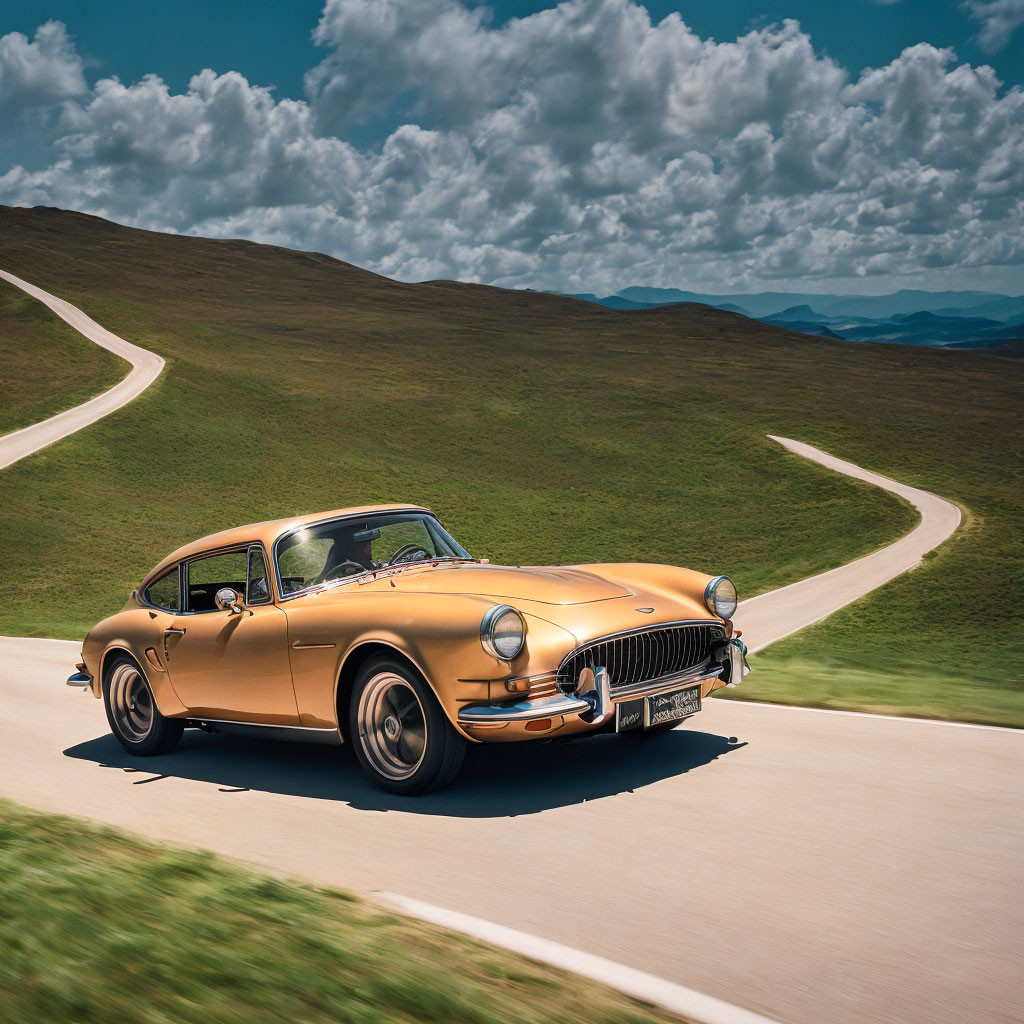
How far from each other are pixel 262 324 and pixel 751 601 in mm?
67342

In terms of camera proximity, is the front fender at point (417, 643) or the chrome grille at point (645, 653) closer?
the front fender at point (417, 643)

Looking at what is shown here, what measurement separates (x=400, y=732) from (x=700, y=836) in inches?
70.9

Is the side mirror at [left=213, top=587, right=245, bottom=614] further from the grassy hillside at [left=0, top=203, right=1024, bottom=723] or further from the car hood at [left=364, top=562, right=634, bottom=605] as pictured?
the grassy hillside at [left=0, top=203, right=1024, bottom=723]

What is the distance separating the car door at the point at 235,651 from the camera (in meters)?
6.34

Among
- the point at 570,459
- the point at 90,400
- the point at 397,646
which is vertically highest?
the point at 90,400

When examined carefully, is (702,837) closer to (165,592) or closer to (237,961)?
(237,961)

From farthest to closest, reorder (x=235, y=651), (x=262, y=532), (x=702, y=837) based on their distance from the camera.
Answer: (x=262, y=532) < (x=235, y=651) < (x=702, y=837)

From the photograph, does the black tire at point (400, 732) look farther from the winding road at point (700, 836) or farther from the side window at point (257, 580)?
the side window at point (257, 580)

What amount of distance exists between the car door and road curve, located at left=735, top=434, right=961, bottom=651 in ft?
27.3

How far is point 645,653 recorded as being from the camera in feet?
20.0

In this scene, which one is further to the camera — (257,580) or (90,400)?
(90,400)

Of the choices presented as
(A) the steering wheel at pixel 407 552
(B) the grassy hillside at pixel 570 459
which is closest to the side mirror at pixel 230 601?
(A) the steering wheel at pixel 407 552

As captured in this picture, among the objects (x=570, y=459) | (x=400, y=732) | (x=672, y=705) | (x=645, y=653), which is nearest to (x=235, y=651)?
(x=400, y=732)

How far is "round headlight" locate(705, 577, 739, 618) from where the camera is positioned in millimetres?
6836
